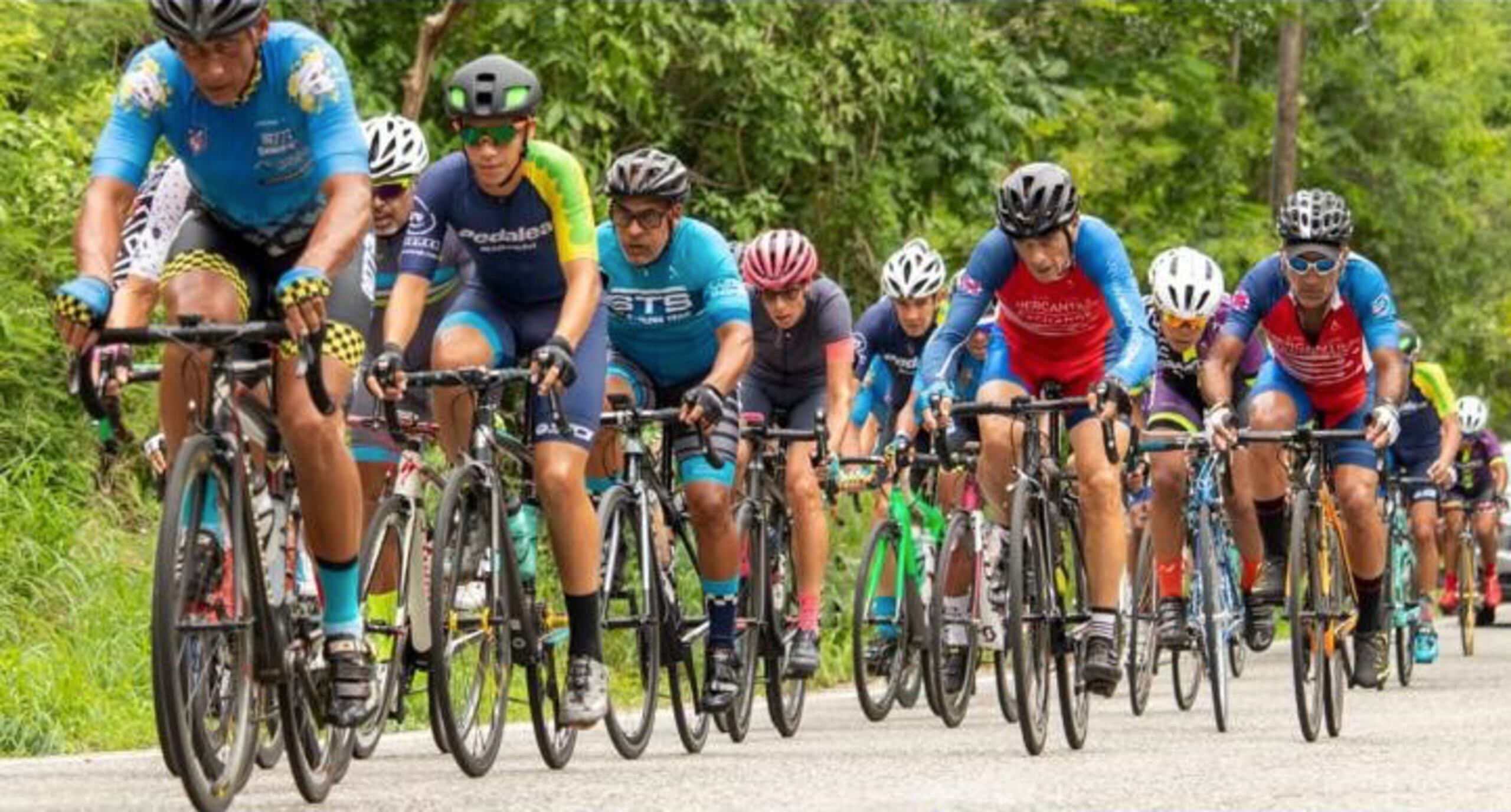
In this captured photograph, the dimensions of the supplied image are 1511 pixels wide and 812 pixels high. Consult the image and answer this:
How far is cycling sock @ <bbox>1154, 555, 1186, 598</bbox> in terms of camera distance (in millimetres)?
13703

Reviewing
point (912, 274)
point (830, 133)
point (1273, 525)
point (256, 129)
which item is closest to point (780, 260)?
point (912, 274)

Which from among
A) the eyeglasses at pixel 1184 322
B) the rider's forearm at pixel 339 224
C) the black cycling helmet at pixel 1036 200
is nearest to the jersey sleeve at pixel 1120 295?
the black cycling helmet at pixel 1036 200

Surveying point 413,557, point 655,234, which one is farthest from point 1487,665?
point 413,557

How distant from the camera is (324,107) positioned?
823 cm

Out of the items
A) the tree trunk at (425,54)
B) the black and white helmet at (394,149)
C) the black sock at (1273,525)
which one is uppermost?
the tree trunk at (425,54)

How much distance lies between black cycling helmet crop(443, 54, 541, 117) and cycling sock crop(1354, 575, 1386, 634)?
16.0 feet

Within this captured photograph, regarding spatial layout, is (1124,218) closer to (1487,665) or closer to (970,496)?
(1487,665)

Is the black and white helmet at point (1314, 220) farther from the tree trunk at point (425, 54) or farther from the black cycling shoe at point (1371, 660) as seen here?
the tree trunk at point (425, 54)

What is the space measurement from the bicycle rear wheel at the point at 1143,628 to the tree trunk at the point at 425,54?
643 centimetres

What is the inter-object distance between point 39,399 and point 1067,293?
5447 millimetres

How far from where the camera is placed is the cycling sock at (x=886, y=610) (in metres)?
13.7

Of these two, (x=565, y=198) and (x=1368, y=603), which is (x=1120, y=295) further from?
(x=565, y=198)

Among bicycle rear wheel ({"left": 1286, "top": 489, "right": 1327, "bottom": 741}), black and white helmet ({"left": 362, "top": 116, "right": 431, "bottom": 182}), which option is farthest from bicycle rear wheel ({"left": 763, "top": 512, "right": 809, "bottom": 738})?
black and white helmet ({"left": 362, "top": 116, "right": 431, "bottom": 182})

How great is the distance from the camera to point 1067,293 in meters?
12.3
